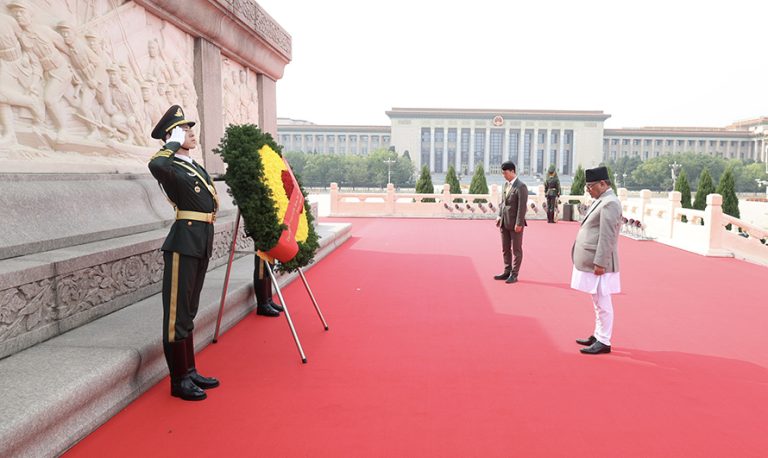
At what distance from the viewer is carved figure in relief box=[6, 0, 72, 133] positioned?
413 cm

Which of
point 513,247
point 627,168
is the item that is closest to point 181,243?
point 513,247

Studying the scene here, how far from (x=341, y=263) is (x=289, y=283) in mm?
1679

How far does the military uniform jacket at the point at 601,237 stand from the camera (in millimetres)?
3963

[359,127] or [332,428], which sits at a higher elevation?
[359,127]

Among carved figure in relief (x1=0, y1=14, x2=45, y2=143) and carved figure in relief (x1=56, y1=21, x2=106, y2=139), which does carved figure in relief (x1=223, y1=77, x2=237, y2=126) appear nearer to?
carved figure in relief (x1=56, y1=21, x2=106, y2=139)

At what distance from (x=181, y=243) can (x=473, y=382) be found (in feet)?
6.81

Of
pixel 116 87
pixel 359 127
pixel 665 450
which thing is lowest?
pixel 665 450

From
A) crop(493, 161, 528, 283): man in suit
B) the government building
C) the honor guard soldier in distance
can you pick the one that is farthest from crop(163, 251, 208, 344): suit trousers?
the government building

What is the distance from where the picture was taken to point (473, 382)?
137 inches

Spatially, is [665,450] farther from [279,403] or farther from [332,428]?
[279,403]

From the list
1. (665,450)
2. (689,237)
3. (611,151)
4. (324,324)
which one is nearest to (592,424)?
(665,450)

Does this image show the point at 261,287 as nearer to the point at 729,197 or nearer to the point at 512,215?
the point at 512,215

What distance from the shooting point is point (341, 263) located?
8.08 metres

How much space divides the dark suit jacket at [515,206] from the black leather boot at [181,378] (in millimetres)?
4388
